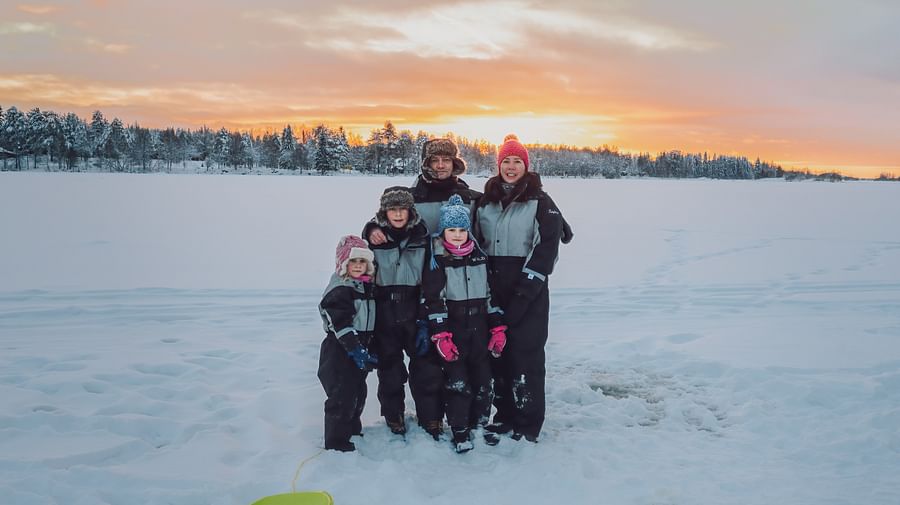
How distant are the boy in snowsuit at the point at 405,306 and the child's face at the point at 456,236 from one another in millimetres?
206

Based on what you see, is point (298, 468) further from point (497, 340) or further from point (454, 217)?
point (454, 217)

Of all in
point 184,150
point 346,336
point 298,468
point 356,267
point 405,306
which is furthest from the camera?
point 184,150

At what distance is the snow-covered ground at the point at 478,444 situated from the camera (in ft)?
10.3

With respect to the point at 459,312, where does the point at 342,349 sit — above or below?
below

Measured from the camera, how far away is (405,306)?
354 centimetres

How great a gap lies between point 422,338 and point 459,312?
278 millimetres

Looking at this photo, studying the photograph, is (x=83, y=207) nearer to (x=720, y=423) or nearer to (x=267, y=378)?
(x=267, y=378)

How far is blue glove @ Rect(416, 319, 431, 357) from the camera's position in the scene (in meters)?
3.53

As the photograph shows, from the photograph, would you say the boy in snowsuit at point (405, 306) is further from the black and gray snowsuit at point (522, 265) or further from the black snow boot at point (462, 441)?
the black and gray snowsuit at point (522, 265)

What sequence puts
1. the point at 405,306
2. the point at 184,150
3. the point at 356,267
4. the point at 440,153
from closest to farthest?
the point at 356,267 < the point at 405,306 < the point at 440,153 < the point at 184,150

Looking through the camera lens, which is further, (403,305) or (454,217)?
(403,305)

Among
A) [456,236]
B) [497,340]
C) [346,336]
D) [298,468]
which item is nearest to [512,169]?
[456,236]

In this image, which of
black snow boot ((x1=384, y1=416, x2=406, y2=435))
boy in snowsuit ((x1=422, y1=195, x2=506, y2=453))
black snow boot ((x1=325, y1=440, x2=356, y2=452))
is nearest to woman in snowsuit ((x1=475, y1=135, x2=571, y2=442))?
boy in snowsuit ((x1=422, y1=195, x2=506, y2=453))

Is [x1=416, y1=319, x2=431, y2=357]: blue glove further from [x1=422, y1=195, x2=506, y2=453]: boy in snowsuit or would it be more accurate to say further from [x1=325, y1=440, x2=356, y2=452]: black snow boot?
[x1=325, y1=440, x2=356, y2=452]: black snow boot
